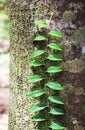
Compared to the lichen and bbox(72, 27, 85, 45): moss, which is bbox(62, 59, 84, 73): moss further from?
bbox(72, 27, 85, 45): moss

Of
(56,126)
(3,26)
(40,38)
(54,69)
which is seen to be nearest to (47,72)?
(54,69)

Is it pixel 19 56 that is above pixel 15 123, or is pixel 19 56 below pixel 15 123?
above

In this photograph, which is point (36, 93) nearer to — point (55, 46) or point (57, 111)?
point (57, 111)

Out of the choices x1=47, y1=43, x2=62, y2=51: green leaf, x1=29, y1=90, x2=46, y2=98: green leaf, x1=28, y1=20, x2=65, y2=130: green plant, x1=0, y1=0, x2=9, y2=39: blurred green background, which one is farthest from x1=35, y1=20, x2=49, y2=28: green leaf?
x1=0, y1=0, x2=9, y2=39: blurred green background

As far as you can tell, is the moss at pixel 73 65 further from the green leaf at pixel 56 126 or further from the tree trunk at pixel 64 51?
the green leaf at pixel 56 126

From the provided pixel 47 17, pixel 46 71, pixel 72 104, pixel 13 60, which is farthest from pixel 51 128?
pixel 47 17

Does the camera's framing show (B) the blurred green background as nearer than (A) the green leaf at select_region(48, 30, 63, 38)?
No

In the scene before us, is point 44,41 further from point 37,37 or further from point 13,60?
point 13,60
